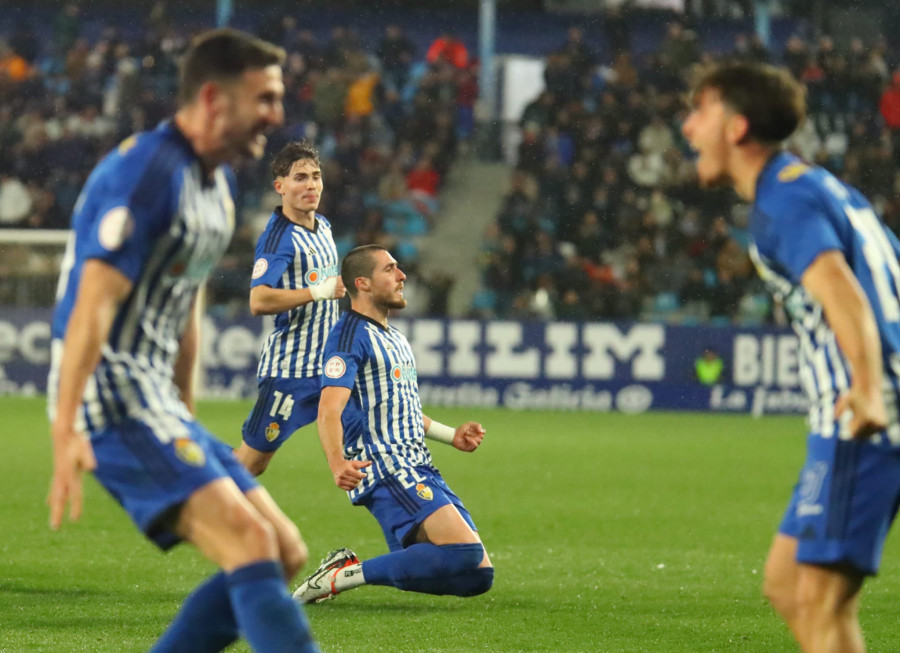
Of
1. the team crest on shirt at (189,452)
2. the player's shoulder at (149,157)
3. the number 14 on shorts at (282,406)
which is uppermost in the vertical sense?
the player's shoulder at (149,157)

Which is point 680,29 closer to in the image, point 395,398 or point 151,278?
point 395,398

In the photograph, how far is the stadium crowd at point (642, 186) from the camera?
840 inches

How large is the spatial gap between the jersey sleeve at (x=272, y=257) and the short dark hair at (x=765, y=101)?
14.1ft

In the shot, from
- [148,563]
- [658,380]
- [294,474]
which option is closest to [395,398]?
[148,563]

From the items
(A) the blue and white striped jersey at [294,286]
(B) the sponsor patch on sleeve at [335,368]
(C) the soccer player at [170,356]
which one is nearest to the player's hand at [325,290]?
(A) the blue and white striped jersey at [294,286]

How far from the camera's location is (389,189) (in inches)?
955

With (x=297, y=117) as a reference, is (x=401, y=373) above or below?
below

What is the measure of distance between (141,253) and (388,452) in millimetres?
2864

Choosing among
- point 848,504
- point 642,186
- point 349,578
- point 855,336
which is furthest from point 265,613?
point 642,186

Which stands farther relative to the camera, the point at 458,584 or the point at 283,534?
the point at 458,584

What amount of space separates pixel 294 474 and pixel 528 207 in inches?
443

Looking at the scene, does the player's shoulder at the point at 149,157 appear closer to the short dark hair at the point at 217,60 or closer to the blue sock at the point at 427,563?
the short dark hair at the point at 217,60

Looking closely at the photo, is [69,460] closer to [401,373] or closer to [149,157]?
[149,157]

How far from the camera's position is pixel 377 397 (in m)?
6.49
